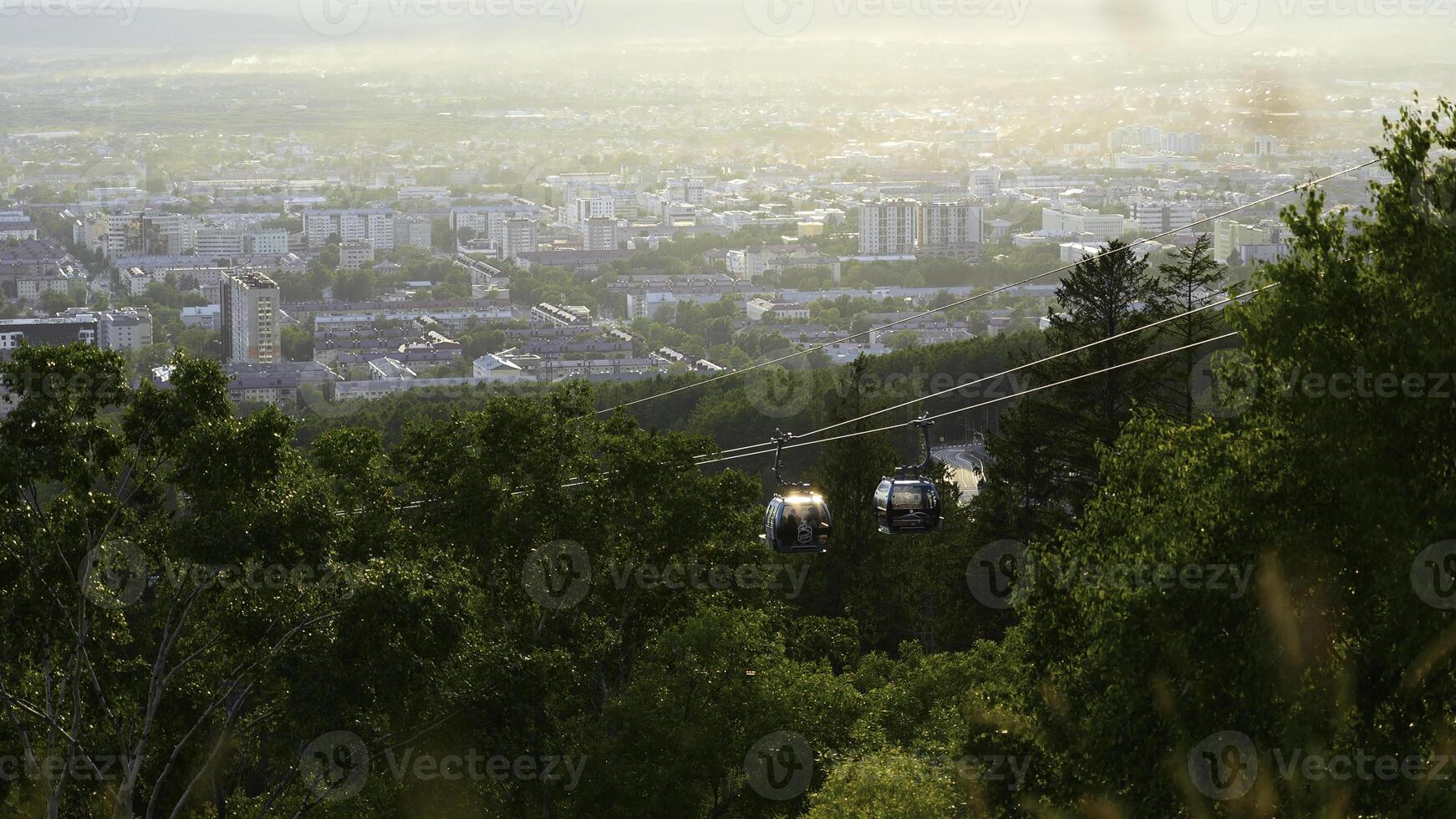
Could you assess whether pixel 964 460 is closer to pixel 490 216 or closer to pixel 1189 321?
pixel 1189 321

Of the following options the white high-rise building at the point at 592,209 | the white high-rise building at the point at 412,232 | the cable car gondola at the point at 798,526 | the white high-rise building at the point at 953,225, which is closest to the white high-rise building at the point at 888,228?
the white high-rise building at the point at 953,225

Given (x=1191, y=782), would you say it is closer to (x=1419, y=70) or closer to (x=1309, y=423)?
(x=1309, y=423)

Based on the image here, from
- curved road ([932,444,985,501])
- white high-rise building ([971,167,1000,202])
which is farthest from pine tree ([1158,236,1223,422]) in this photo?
white high-rise building ([971,167,1000,202])

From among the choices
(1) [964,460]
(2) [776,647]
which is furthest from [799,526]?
(1) [964,460]

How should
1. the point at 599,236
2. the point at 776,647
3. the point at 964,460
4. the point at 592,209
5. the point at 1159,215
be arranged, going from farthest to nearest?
the point at 592,209 → the point at 599,236 → the point at 1159,215 → the point at 964,460 → the point at 776,647

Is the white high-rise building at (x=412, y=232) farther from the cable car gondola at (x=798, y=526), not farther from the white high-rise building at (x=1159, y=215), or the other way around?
the cable car gondola at (x=798, y=526)

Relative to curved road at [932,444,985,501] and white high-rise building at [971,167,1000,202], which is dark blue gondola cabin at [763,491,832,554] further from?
white high-rise building at [971,167,1000,202]
